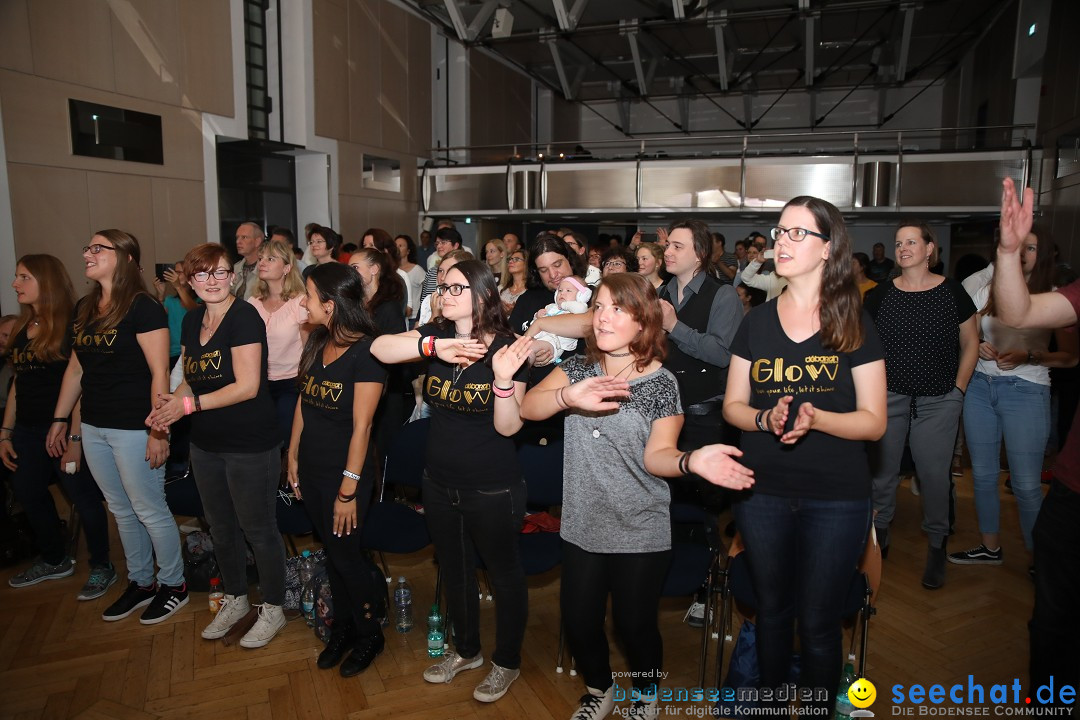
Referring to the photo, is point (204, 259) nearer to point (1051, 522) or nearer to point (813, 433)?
point (813, 433)

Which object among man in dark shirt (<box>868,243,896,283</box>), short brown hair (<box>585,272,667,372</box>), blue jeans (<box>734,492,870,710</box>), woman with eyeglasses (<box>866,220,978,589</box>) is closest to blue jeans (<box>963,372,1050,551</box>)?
woman with eyeglasses (<box>866,220,978,589</box>)

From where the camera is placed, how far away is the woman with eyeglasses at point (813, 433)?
6.21 ft

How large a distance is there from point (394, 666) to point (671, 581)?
1215 millimetres

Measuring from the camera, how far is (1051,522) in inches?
74.7

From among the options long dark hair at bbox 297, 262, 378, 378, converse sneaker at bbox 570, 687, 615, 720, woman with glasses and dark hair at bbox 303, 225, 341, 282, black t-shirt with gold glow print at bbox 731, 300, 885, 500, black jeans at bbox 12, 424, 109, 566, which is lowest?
converse sneaker at bbox 570, 687, 615, 720

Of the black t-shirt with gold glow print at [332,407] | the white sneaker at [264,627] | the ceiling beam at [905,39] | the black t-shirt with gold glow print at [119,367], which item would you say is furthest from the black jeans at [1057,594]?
the ceiling beam at [905,39]

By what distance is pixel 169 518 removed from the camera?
3146 mm

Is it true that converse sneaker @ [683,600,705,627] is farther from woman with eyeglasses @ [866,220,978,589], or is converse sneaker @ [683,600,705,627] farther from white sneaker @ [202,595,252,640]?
white sneaker @ [202,595,252,640]

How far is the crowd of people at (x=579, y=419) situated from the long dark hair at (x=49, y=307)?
1 centimetres

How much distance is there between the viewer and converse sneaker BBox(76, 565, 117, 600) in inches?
132

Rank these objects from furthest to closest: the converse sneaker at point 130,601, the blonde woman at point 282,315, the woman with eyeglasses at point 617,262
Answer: the woman with eyeglasses at point 617,262
the blonde woman at point 282,315
the converse sneaker at point 130,601

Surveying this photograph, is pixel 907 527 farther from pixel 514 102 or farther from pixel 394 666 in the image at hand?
pixel 514 102

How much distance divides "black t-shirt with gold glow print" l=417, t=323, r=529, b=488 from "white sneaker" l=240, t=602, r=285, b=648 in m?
1.24

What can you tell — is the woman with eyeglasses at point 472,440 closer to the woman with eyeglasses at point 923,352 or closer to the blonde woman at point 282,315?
the blonde woman at point 282,315
